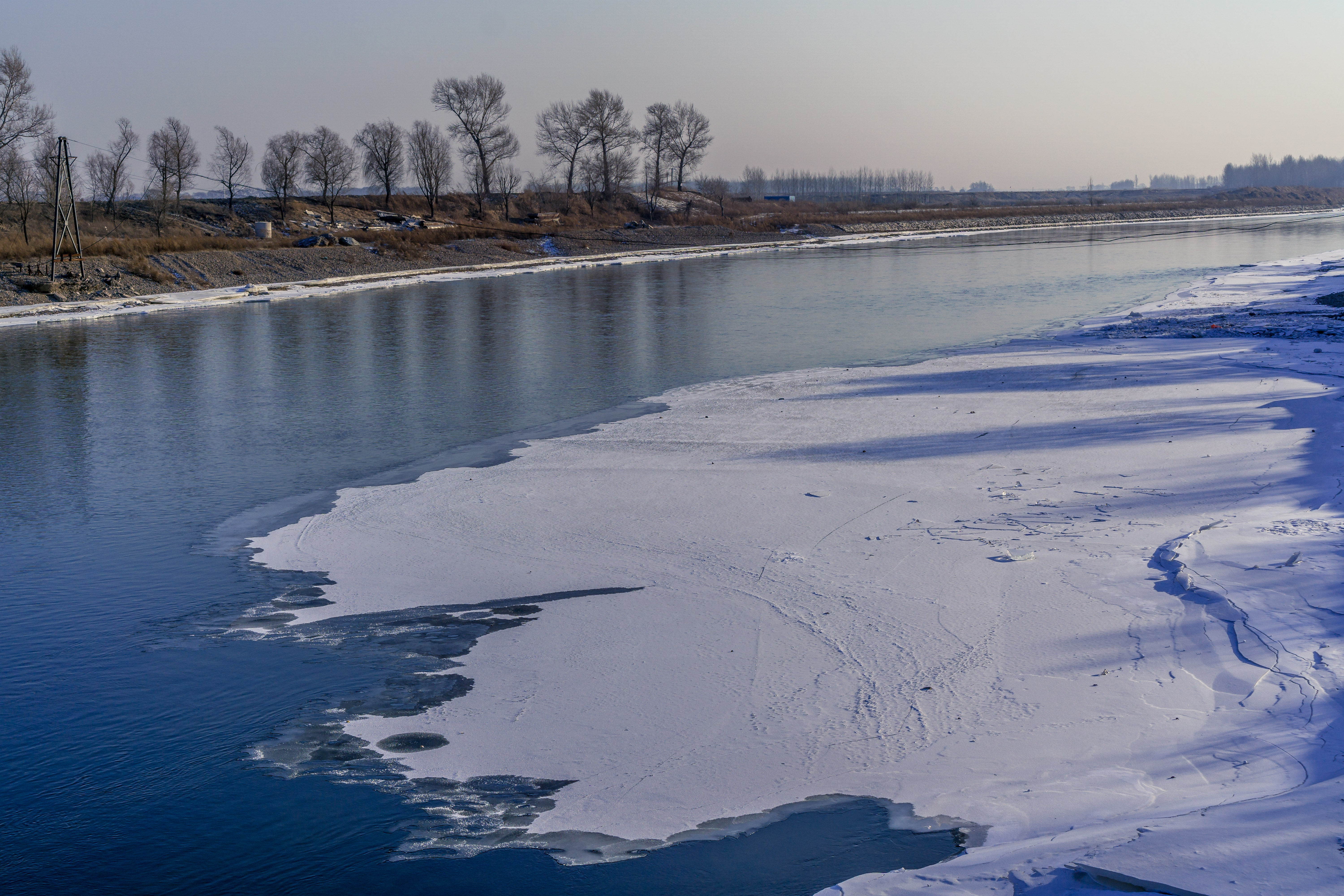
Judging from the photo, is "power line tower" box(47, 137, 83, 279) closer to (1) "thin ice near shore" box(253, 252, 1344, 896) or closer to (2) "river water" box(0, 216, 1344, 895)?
(2) "river water" box(0, 216, 1344, 895)

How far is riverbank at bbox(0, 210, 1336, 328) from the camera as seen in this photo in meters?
30.8

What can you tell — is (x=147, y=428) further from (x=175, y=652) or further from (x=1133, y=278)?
(x=1133, y=278)

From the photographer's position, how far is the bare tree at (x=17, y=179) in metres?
50.7

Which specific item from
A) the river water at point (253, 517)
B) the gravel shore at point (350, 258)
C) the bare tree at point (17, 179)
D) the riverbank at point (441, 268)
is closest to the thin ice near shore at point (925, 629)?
the river water at point (253, 517)

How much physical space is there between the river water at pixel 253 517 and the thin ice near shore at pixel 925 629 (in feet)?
1.52

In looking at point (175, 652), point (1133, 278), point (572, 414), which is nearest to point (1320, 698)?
point (175, 652)

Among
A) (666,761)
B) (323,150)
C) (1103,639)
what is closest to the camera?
(666,761)

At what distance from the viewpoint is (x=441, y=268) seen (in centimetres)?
4669

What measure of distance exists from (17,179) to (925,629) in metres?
58.7

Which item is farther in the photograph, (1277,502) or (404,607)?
Result: (1277,502)

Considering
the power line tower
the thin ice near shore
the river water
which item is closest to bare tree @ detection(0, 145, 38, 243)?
the power line tower

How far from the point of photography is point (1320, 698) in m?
5.17

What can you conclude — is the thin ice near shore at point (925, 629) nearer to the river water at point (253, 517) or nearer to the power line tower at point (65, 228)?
the river water at point (253, 517)

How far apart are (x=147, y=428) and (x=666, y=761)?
35.8 feet
